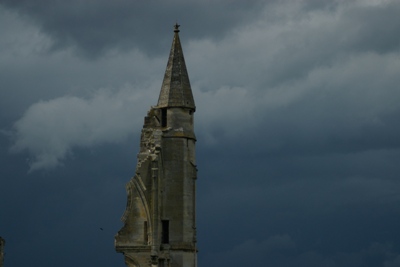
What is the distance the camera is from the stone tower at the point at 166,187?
6894 centimetres

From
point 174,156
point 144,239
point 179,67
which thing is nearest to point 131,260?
point 144,239

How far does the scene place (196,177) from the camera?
7094 centimetres

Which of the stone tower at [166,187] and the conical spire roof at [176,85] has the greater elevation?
the conical spire roof at [176,85]

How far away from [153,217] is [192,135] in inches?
190

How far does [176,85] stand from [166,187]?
5151 mm

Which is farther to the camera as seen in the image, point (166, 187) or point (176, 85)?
point (176, 85)

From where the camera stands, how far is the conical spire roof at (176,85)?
232 ft

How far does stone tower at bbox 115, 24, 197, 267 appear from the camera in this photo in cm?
6894

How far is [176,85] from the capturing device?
71125 mm

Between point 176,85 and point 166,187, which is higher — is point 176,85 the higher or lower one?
the higher one

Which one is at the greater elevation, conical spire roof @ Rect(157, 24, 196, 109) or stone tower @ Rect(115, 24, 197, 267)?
conical spire roof @ Rect(157, 24, 196, 109)

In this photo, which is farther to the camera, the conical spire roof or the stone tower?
the conical spire roof

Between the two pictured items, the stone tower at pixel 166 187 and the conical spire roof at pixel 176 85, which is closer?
the stone tower at pixel 166 187

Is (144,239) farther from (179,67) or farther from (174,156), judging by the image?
(179,67)
